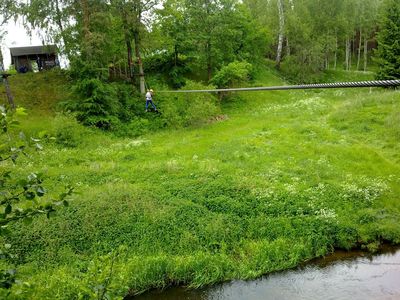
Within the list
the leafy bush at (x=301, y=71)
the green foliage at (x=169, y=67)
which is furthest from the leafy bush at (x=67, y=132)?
the leafy bush at (x=301, y=71)

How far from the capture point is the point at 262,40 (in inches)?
→ 1467

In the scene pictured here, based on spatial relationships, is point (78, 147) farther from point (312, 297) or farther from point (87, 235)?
point (312, 297)

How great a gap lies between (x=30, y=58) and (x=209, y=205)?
3212 centimetres

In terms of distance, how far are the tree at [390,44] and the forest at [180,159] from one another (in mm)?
163

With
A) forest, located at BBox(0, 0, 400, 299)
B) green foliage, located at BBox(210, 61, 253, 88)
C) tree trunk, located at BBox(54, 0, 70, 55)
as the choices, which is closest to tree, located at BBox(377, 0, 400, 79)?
forest, located at BBox(0, 0, 400, 299)

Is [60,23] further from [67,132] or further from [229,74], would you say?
[229,74]

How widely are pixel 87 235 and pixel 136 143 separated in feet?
31.6

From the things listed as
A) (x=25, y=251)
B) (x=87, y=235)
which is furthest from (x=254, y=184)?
(x=25, y=251)

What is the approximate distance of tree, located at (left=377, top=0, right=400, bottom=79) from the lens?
1180 inches

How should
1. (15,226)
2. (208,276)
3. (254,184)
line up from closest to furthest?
(208,276) → (15,226) → (254,184)

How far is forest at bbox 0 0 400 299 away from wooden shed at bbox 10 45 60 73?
5136mm

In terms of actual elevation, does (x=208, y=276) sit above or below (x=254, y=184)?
below

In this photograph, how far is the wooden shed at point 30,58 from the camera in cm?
3694

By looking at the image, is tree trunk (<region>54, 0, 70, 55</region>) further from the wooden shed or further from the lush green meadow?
the wooden shed
